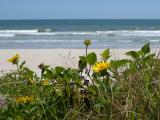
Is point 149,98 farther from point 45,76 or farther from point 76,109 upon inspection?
point 45,76

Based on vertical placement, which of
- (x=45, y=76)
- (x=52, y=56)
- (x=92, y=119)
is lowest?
(x=52, y=56)

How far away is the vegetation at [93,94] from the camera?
1.85 metres

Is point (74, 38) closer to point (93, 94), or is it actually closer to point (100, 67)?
point (93, 94)

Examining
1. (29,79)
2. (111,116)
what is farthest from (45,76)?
(111,116)

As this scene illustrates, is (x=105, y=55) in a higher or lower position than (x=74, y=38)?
higher

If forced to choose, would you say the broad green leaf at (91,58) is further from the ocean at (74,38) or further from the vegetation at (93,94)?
the ocean at (74,38)

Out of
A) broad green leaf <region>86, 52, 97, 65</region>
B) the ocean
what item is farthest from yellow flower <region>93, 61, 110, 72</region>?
the ocean

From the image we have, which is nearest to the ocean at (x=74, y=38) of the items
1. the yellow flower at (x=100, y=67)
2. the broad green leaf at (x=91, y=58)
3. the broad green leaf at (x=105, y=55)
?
the broad green leaf at (x=105, y=55)

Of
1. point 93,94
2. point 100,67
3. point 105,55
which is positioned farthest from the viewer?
point 105,55

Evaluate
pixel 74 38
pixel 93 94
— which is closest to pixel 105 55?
pixel 93 94

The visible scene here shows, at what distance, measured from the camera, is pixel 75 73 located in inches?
82.0

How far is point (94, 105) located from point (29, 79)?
415 mm

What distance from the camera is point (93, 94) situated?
2.00 m

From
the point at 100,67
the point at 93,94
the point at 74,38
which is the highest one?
the point at 100,67
